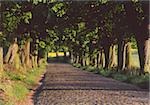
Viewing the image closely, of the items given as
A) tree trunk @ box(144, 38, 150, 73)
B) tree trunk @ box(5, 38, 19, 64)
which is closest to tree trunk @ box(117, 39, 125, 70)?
tree trunk @ box(5, 38, 19, 64)

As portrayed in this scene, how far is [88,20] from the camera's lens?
109 feet

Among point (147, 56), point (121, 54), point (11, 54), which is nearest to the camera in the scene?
point (147, 56)

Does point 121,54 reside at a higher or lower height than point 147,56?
higher

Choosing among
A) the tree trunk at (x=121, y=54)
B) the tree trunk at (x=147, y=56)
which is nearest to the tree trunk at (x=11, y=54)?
the tree trunk at (x=147, y=56)

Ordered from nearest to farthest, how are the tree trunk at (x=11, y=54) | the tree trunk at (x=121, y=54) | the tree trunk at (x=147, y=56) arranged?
the tree trunk at (x=147, y=56), the tree trunk at (x=11, y=54), the tree trunk at (x=121, y=54)

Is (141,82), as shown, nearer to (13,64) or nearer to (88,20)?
(88,20)

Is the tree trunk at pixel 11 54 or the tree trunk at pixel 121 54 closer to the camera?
the tree trunk at pixel 11 54

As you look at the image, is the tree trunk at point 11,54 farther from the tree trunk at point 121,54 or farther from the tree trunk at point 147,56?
the tree trunk at point 121,54

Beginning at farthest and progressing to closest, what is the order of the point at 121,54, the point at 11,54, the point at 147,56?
the point at 121,54
the point at 11,54
the point at 147,56

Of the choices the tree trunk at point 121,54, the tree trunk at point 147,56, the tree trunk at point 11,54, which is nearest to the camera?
the tree trunk at point 147,56

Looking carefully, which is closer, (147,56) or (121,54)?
(147,56)

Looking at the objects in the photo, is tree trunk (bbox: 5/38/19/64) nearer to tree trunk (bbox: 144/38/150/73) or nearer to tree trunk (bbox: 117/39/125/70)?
tree trunk (bbox: 144/38/150/73)

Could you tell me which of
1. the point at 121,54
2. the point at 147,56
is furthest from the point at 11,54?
the point at 121,54

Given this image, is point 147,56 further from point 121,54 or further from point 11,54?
point 121,54
